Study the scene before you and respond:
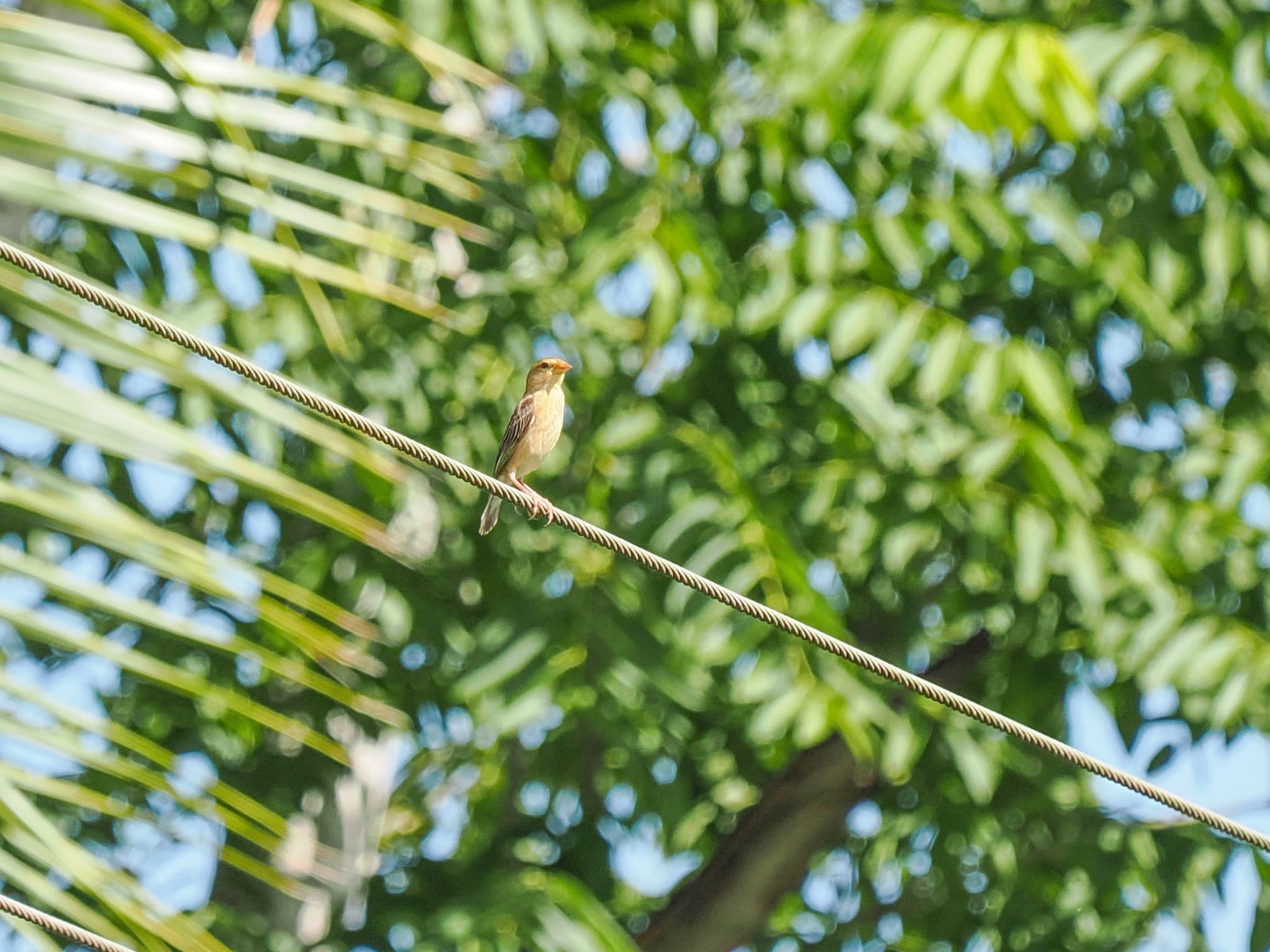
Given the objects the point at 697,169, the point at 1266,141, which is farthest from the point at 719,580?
the point at 1266,141

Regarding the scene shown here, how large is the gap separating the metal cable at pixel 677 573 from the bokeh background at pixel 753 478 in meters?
1.39

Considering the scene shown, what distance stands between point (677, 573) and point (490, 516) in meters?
2.95

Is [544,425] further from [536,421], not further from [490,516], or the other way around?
[490,516]

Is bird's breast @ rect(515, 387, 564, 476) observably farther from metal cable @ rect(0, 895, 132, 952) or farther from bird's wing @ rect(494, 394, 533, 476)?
metal cable @ rect(0, 895, 132, 952)

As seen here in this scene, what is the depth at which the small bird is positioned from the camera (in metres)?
5.79

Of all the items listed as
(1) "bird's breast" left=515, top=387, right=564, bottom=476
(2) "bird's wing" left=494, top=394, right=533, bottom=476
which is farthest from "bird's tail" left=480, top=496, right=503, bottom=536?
(1) "bird's breast" left=515, top=387, right=564, bottom=476

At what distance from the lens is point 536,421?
19.0ft

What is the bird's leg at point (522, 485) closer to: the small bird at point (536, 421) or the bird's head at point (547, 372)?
the small bird at point (536, 421)

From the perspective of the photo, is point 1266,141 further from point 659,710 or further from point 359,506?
point 359,506

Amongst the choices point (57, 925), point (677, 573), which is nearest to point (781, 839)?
point (677, 573)

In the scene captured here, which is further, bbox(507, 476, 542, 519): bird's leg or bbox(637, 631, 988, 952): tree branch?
bbox(637, 631, 988, 952): tree branch

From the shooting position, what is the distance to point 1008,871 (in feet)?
21.5

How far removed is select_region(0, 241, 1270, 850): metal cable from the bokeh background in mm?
1391

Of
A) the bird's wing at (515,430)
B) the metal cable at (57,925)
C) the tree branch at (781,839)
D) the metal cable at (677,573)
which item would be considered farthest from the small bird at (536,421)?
the metal cable at (57,925)
